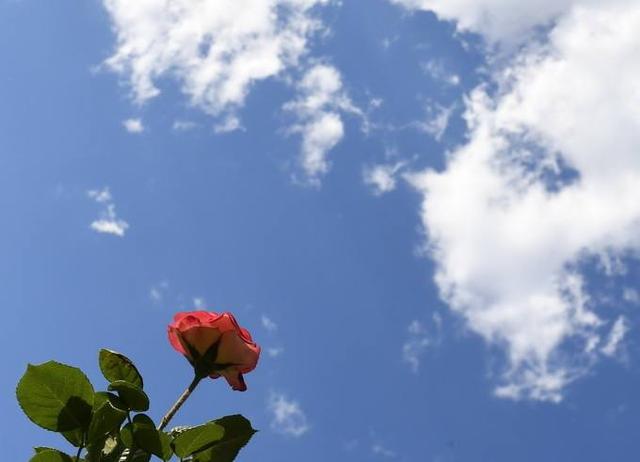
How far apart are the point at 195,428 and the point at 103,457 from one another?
0.28 meters

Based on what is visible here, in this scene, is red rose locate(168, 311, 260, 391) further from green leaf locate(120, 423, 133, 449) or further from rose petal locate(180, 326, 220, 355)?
green leaf locate(120, 423, 133, 449)

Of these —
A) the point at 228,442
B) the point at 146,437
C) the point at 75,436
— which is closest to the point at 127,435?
the point at 146,437

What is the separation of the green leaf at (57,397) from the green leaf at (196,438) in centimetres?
29

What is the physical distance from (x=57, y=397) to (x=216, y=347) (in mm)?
499

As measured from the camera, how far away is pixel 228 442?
2.24 metres

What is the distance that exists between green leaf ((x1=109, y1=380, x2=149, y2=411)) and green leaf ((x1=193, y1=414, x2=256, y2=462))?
24cm

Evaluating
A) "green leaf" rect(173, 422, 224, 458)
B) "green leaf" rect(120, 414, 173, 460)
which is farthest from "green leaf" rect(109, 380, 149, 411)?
"green leaf" rect(173, 422, 224, 458)

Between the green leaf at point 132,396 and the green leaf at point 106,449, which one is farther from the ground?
the green leaf at point 132,396

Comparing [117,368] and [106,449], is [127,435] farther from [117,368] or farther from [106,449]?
[117,368]

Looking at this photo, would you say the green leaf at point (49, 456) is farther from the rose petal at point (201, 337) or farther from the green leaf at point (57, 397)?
the rose petal at point (201, 337)

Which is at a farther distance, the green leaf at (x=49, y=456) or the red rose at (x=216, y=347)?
the red rose at (x=216, y=347)

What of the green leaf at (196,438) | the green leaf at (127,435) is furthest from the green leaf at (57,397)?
the green leaf at (196,438)

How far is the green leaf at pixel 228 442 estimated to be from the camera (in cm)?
224

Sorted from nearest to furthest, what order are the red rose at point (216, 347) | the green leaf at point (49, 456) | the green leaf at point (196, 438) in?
the green leaf at point (49, 456)
the green leaf at point (196, 438)
the red rose at point (216, 347)
